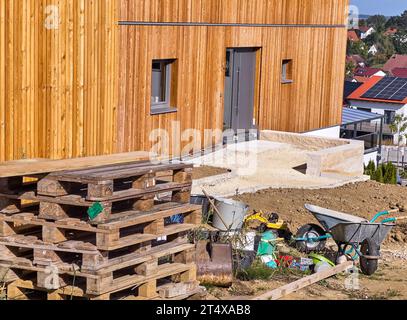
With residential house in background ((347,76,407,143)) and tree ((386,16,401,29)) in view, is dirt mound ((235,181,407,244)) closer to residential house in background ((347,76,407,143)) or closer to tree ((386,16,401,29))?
residential house in background ((347,76,407,143))

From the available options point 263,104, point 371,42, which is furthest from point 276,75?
point 371,42

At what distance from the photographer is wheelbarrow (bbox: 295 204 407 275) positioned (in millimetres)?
11594

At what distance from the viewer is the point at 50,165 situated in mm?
8805

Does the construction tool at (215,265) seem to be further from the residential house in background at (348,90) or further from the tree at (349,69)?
the tree at (349,69)

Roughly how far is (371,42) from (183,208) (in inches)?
5411

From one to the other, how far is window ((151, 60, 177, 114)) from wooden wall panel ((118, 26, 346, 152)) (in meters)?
0.19

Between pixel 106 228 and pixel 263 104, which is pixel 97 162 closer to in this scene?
pixel 106 228

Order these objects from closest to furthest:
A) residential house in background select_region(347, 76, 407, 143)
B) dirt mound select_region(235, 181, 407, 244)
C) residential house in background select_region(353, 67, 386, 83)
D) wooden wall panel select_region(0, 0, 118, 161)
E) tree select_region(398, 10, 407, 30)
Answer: wooden wall panel select_region(0, 0, 118, 161), dirt mound select_region(235, 181, 407, 244), residential house in background select_region(347, 76, 407, 143), residential house in background select_region(353, 67, 386, 83), tree select_region(398, 10, 407, 30)

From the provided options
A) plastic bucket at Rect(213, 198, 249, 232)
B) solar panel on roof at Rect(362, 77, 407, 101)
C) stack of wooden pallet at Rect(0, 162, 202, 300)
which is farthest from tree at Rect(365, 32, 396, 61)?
stack of wooden pallet at Rect(0, 162, 202, 300)

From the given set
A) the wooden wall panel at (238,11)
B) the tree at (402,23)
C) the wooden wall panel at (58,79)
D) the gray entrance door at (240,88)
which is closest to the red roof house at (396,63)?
the tree at (402,23)

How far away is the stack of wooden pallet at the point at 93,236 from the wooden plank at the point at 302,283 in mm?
866

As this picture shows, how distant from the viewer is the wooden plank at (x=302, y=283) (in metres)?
9.77

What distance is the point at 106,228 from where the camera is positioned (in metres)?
8.48
